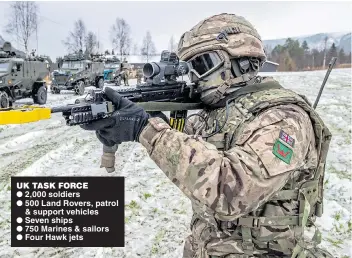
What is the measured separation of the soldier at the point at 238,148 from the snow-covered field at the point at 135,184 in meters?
0.60

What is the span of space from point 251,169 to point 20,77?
531 inches

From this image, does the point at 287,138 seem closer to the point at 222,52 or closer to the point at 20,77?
the point at 222,52

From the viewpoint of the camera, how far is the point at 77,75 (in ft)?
61.1

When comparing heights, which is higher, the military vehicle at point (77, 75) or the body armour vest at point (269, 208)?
the military vehicle at point (77, 75)

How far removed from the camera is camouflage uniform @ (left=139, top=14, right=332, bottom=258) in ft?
4.49

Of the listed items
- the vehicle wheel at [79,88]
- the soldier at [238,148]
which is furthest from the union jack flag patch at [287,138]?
the vehicle wheel at [79,88]

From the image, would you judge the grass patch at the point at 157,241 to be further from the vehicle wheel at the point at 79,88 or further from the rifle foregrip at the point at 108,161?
the vehicle wheel at the point at 79,88

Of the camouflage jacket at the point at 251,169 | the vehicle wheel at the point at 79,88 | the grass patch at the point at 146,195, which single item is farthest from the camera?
the vehicle wheel at the point at 79,88

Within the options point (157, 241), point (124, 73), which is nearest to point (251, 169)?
point (157, 241)

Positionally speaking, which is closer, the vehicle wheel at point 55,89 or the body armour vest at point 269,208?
the body armour vest at point 269,208

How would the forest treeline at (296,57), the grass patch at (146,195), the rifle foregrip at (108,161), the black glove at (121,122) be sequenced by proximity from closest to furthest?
the black glove at (121,122) → the grass patch at (146,195) → the rifle foregrip at (108,161) → the forest treeline at (296,57)

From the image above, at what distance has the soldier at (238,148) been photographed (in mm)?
1373

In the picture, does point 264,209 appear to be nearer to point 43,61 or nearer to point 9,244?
point 9,244

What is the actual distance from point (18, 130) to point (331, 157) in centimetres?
693
